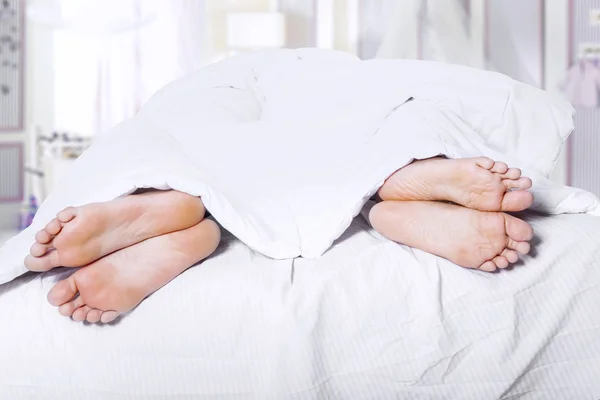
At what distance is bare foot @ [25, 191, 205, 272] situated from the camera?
95cm

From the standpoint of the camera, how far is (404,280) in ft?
3.23

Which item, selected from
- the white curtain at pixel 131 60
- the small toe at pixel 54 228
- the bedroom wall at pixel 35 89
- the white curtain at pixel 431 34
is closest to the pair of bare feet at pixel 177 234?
the small toe at pixel 54 228

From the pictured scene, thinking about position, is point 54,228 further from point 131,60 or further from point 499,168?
point 131,60

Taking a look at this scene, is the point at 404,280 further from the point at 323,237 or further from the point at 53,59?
the point at 53,59

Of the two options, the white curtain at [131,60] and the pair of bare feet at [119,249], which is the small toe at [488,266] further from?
the white curtain at [131,60]

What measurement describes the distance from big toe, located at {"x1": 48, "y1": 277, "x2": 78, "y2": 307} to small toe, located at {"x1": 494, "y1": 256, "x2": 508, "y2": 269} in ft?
1.93

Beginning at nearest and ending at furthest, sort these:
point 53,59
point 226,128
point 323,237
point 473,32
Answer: point 323,237 → point 226,128 → point 473,32 → point 53,59

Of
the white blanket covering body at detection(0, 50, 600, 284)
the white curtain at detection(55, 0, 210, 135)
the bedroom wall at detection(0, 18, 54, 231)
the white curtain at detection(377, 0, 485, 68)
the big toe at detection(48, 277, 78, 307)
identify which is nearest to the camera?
the big toe at detection(48, 277, 78, 307)

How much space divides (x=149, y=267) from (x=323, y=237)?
262 millimetres

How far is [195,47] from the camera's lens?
4.38 meters

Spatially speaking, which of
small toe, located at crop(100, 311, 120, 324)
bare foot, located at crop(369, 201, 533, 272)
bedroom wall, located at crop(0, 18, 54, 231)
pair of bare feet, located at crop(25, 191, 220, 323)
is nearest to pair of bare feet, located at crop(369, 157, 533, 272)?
bare foot, located at crop(369, 201, 533, 272)

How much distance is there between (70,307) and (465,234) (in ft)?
1.82

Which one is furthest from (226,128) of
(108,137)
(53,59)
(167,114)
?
(53,59)

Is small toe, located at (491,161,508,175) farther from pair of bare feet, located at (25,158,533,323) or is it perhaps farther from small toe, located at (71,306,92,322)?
small toe, located at (71,306,92,322)
